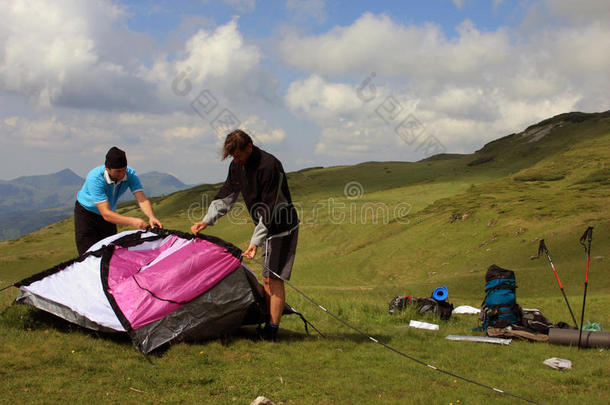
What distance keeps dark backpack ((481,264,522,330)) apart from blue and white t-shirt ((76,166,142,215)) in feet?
24.2

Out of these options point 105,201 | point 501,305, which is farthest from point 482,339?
point 105,201

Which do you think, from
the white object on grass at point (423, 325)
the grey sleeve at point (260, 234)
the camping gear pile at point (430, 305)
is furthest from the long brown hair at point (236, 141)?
the camping gear pile at point (430, 305)

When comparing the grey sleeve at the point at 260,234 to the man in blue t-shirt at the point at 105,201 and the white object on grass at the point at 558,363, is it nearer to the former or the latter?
the man in blue t-shirt at the point at 105,201

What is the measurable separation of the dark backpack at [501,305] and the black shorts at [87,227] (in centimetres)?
770

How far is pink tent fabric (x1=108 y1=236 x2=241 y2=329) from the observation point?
676 cm

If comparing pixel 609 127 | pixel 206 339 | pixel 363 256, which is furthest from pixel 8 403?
pixel 609 127

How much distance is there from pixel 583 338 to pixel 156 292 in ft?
23.5

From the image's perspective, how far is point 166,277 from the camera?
23.1ft

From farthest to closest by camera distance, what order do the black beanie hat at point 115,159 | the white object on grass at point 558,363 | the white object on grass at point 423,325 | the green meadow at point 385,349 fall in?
the white object on grass at point 423,325 → the black beanie hat at point 115,159 → the white object on grass at point 558,363 → the green meadow at point 385,349

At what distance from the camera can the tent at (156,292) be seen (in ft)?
22.1

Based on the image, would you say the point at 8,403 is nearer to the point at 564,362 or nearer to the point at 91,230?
the point at 91,230

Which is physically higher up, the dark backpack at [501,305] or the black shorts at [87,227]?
the black shorts at [87,227]

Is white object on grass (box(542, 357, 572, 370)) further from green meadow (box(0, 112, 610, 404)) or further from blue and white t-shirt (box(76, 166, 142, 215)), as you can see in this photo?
blue and white t-shirt (box(76, 166, 142, 215))

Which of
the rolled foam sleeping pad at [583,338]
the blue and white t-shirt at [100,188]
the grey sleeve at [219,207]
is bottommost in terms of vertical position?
the rolled foam sleeping pad at [583,338]
